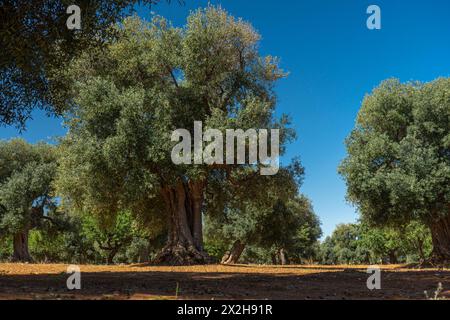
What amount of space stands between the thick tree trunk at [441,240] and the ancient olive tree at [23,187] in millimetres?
37370

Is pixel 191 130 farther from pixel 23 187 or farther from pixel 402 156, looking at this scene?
pixel 23 187

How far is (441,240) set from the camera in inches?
1323

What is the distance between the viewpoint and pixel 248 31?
28.6 m

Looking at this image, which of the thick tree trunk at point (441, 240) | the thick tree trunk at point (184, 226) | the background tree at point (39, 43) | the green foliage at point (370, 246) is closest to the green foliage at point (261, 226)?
the green foliage at point (370, 246)

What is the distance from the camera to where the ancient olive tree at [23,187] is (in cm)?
4516

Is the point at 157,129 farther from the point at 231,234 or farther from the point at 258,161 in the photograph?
the point at 231,234

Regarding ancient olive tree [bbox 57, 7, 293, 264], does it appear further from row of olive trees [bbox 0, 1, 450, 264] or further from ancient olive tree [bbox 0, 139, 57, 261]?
ancient olive tree [bbox 0, 139, 57, 261]

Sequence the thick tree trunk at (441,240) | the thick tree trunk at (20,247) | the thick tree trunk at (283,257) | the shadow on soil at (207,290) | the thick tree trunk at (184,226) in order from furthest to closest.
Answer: the thick tree trunk at (283,257), the thick tree trunk at (20,247), the thick tree trunk at (441,240), the thick tree trunk at (184,226), the shadow on soil at (207,290)

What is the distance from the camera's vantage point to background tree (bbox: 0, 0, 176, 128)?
13641 mm

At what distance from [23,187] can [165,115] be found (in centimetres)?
2779

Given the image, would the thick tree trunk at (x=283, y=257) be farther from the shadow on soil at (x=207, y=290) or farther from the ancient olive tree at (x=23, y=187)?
the shadow on soil at (x=207, y=290)

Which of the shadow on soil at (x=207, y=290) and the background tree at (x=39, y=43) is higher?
the background tree at (x=39, y=43)
